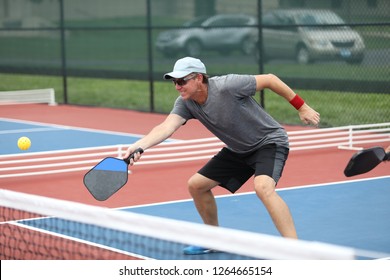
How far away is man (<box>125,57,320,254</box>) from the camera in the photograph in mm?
6520

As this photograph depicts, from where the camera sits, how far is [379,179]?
1025 cm

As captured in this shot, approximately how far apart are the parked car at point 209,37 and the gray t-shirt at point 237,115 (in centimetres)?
1015

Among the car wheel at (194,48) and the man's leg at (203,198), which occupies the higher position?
the car wheel at (194,48)

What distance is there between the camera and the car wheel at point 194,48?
57.7 ft

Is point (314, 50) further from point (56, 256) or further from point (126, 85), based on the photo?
point (56, 256)

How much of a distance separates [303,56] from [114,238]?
31.5 feet

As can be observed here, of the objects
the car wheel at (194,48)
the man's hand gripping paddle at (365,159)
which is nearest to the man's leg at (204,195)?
the man's hand gripping paddle at (365,159)

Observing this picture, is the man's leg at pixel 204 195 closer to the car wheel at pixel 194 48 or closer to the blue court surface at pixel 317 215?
the blue court surface at pixel 317 215

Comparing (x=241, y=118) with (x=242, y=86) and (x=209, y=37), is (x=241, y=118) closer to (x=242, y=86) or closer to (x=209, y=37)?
(x=242, y=86)

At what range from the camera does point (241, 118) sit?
6699mm

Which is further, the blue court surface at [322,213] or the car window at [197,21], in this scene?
the car window at [197,21]

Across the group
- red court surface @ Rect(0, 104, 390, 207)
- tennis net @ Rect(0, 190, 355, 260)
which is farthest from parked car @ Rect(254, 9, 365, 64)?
tennis net @ Rect(0, 190, 355, 260)
